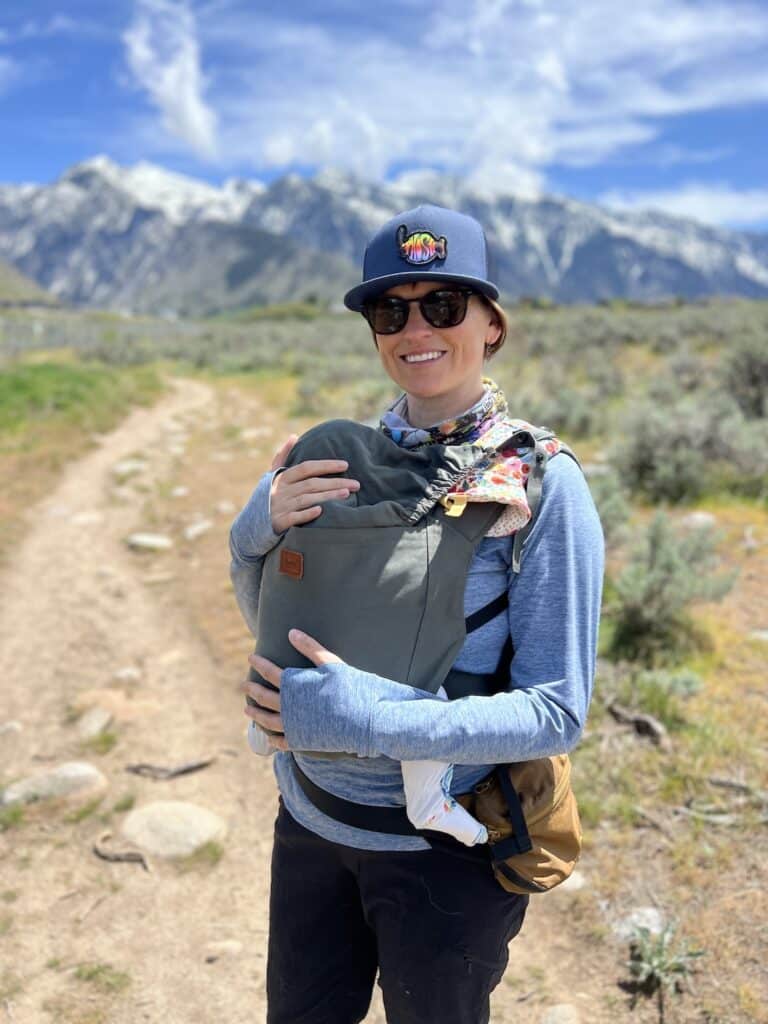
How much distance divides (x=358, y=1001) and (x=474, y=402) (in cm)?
165

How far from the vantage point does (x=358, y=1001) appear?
6.56ft

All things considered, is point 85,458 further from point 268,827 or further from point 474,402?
point 474,402

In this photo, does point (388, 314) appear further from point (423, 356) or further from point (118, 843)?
point (118, 843)

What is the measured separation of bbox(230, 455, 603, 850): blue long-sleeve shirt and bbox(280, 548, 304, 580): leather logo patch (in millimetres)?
211

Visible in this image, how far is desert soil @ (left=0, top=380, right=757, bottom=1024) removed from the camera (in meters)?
2.95

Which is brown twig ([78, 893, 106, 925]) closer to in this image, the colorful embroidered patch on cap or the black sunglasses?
the black sunglasses

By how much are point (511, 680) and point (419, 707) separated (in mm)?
244

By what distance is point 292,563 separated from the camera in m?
1.60

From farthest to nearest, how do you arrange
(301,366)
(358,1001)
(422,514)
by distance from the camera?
1. (301,366)
2. (358,1001)
3. (422,514)

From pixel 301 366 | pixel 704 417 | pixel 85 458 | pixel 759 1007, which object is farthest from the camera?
pixel 301 366

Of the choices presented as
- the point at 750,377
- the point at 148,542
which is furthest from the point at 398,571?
the point at 750,377

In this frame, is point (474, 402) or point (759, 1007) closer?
point (474, 402)

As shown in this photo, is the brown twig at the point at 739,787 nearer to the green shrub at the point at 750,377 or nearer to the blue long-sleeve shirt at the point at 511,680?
the blue long-sleeve shirt at the point at 511,680

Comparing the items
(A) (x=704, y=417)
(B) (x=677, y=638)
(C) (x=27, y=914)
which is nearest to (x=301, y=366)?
(A) (x=704, y=417)
